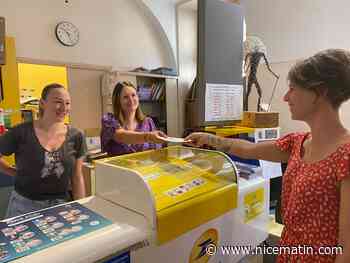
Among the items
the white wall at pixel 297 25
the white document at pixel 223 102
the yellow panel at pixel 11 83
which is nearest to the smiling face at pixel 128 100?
the white document at pixel 223 102

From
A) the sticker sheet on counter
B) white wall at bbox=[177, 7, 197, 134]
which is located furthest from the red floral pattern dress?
white wall at bbox=[177, 7, 197, 134]

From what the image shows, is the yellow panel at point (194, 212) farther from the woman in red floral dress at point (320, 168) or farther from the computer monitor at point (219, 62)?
the computer monitor at point (219, 62)

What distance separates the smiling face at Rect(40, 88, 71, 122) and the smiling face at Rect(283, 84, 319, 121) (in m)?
1.14

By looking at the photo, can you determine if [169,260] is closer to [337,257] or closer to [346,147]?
[337,257]

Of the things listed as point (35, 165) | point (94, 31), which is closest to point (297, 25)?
point (94, 31)

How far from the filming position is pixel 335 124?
0.88 meters

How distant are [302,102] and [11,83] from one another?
2859mm

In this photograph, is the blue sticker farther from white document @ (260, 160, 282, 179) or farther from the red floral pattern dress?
white document @ (260, 160, 282, 179)

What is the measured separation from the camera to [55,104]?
1.46 meters

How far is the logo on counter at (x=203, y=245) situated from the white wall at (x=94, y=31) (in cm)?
309

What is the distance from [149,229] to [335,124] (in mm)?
688

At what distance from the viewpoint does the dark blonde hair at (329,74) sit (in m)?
0.82

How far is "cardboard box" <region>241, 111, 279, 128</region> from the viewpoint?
1.86 m

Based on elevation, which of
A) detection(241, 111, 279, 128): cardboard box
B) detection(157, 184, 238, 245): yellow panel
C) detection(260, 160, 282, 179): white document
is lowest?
detection(260, 160, 282, 179): white document
